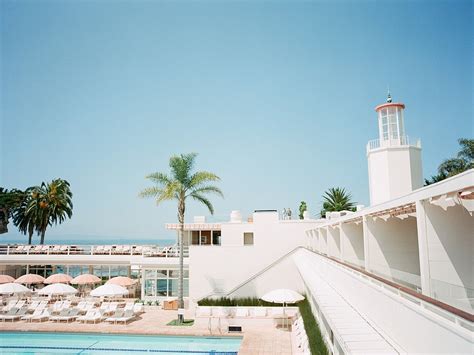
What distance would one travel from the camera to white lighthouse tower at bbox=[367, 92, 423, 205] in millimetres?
19359

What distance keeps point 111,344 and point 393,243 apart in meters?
13.4

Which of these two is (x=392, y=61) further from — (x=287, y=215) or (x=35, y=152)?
(x=35, y=152)

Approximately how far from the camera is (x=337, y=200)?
4188cm

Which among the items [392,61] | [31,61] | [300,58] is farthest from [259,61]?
[31,61]

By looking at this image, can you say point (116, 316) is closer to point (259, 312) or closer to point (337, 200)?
point (259, 312)

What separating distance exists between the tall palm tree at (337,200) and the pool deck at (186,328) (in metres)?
24.8

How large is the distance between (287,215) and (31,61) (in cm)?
1935

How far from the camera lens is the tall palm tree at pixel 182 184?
21.7 meters

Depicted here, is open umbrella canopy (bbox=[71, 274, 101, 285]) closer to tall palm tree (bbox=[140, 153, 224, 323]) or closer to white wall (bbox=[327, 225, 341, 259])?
tall palm tree (bbox=[140, 153, 224, 323])

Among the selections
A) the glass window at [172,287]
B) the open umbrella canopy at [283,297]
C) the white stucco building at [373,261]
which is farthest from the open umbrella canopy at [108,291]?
the open umbrella canopy at [283,297]

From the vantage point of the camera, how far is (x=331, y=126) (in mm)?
23984

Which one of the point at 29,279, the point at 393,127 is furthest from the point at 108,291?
the point at 393,127

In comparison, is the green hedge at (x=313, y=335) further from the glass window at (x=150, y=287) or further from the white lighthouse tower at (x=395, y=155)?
the glass window at (x=150, y=287)

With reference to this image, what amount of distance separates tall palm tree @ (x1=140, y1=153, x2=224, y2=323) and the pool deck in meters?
4.81
